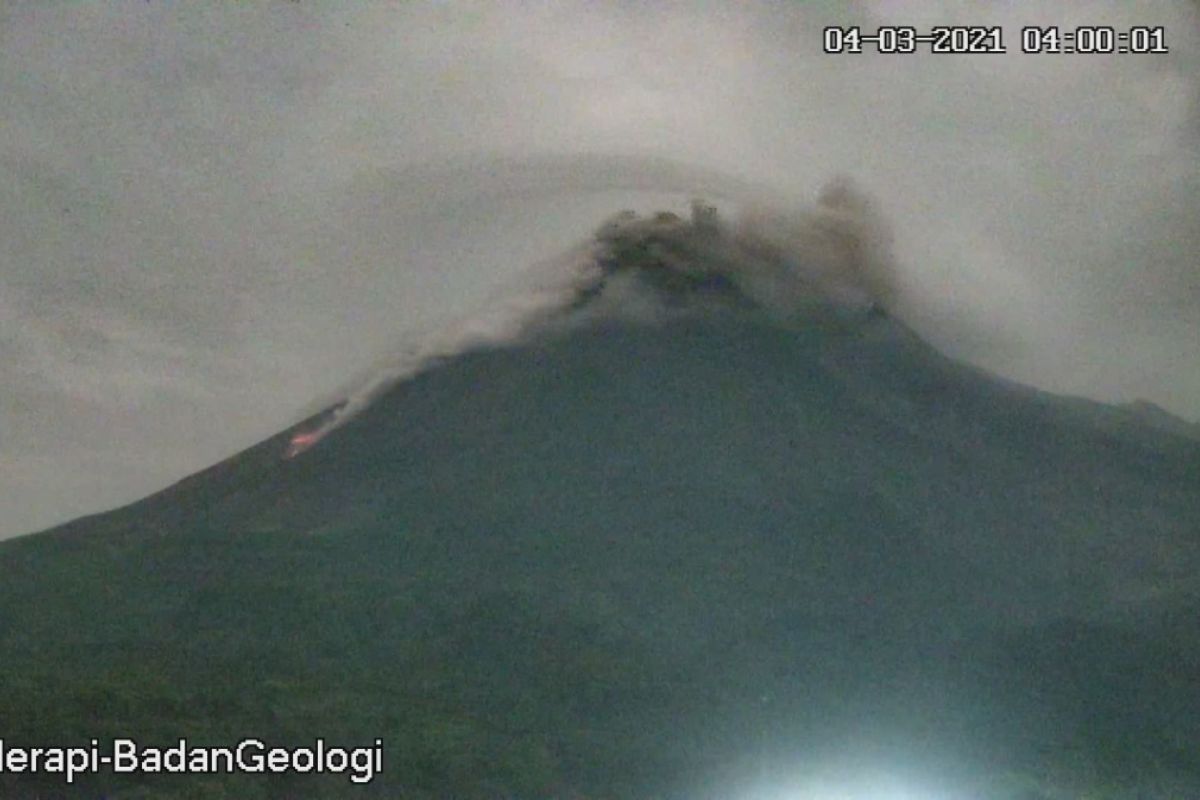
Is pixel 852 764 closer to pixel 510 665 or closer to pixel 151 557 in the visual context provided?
pixel 510 665

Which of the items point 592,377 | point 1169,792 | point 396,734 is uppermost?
point 592,377

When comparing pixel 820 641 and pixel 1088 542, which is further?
pixel 1088 542

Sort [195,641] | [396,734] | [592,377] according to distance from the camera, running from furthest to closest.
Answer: [592,377] → [195,641] → [396,734]

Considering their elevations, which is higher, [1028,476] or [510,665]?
[1028,476]

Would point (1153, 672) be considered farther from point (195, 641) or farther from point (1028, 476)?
point (195, 641)

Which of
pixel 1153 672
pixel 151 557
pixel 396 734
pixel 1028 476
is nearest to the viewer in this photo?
pixel 396 734

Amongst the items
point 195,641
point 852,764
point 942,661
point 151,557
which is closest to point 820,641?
point 942,661

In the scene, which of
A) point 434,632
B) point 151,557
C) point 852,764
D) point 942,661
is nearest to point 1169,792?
point 852,764

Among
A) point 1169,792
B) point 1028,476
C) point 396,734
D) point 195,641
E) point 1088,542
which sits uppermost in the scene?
point 1028,476

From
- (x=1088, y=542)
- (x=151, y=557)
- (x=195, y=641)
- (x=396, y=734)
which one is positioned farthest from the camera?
(x=1088, y=542)
